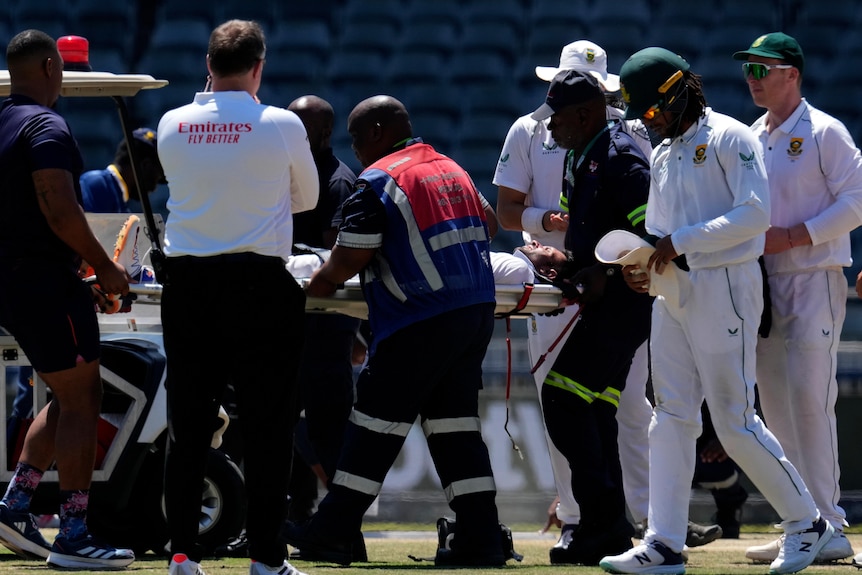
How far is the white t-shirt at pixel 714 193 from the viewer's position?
491 centimetres

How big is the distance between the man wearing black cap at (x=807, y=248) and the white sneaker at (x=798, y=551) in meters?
0.74

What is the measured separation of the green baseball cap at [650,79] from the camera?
5.05 m

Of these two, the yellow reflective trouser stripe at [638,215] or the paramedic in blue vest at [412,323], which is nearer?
the paramedic in blue vest at [412,323]

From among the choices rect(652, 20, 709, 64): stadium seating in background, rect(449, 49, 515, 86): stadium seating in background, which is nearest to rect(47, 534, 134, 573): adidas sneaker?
rect(449, 49, 515, 86): stadium seating in background

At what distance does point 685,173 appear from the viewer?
506 centimetres

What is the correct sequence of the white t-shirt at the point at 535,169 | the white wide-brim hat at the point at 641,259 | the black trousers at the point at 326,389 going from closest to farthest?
the white wide-brim hat at the point at 641,259
the black trousers at the point at 326,389
the white t-shirt at the point at 535,169

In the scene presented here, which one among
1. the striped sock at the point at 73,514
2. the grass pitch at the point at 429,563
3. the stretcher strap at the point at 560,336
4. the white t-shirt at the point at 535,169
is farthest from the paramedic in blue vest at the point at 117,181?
the striped sock at the point at 73,514

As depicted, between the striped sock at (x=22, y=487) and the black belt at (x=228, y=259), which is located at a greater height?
the black belt at (x=228, y=259)

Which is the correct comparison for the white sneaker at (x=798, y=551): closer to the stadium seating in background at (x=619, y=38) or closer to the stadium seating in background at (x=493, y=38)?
the stadium seating in background at (x=619, y=38)

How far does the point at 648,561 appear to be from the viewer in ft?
16.4

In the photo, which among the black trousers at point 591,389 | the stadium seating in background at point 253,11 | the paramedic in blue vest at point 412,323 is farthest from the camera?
the stadium seating in background at point 253,11

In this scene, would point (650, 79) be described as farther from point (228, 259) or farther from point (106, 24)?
point (106, 24)

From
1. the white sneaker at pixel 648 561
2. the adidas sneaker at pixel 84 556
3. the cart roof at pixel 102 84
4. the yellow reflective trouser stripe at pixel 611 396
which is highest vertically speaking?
the cart roof at pixel 102 84

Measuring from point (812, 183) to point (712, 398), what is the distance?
1250 mm
